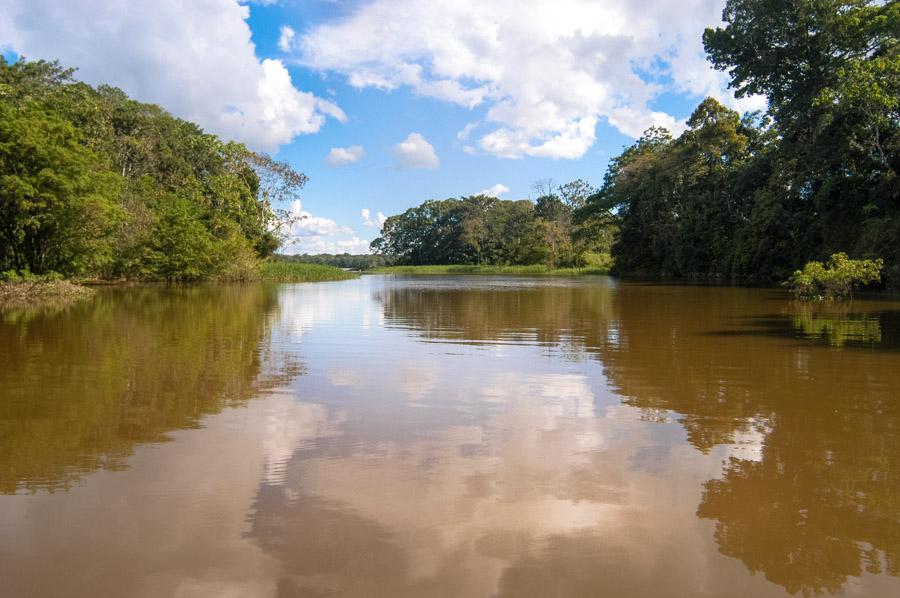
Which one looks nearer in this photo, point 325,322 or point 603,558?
point 603,558

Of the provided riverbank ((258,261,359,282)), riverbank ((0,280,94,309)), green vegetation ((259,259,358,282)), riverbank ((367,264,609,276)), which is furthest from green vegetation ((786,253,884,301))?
riverbank ((367,264,609,276))

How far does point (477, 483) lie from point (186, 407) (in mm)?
3555

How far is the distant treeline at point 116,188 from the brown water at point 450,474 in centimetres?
1627

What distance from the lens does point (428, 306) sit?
20953mm

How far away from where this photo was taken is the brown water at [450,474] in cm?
312

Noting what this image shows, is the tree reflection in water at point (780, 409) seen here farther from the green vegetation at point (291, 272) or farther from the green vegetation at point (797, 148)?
the green vegetation at point (291, 272)

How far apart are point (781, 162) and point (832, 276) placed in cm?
1391

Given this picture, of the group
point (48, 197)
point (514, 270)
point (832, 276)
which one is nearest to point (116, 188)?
point (48, 197)

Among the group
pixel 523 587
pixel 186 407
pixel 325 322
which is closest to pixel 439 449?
pixel 523 587

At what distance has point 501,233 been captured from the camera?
93562mm

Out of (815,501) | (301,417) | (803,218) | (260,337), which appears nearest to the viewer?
(815,501)

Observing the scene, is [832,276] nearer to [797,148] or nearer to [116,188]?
[797,148]

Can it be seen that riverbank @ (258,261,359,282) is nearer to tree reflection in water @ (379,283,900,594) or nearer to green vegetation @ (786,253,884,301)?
tree reflection in water @ (379,283,900,594)

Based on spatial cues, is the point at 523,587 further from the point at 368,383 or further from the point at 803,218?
the point at 803,218
